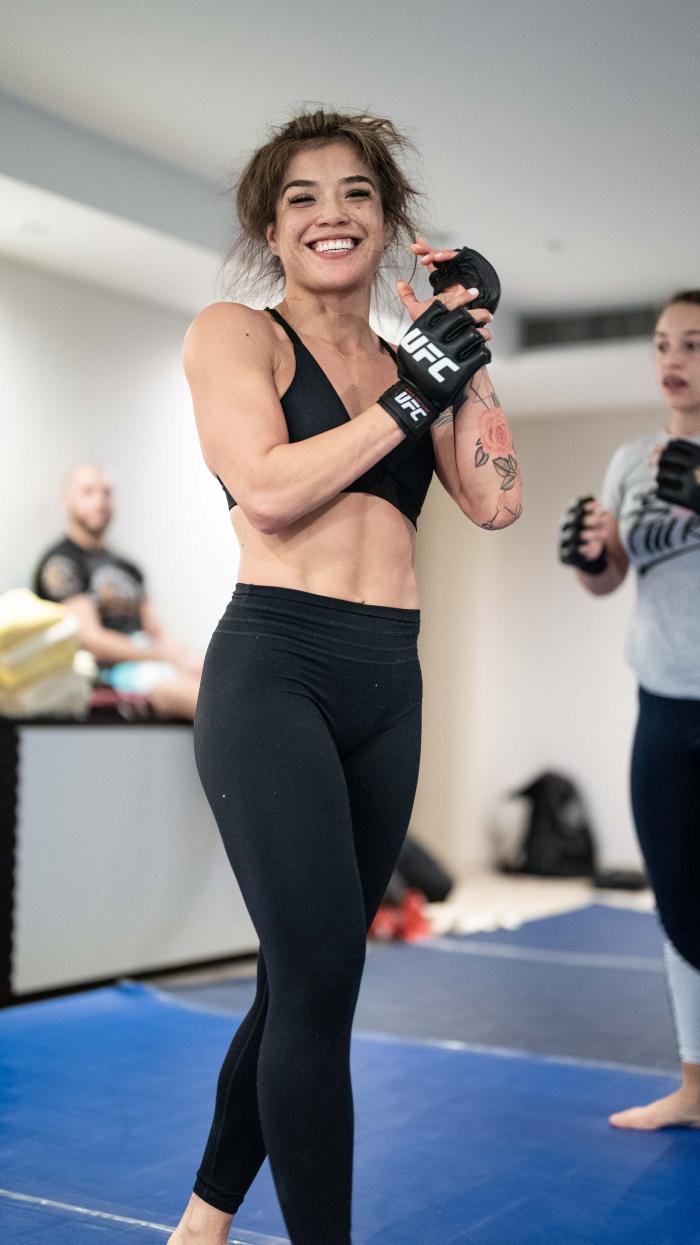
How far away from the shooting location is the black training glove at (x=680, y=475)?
2.50 metres

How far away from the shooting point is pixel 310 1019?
4.71ft

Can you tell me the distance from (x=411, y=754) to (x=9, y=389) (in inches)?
154

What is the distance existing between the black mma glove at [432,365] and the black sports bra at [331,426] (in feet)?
0.15

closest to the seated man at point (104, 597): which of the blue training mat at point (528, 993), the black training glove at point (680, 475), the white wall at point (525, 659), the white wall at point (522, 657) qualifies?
the white wall at point (525, 659)

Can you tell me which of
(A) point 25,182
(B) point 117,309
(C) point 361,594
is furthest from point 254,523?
(B) point 117,309

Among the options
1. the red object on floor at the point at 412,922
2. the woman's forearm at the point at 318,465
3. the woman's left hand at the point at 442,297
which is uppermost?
the woman's left hand at the point at 442,297

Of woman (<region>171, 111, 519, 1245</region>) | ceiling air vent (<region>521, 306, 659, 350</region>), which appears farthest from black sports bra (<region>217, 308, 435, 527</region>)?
ceiling air vent (<region>521, 306, 659, 350</region>)

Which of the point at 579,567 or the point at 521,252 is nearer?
the point at 579,567

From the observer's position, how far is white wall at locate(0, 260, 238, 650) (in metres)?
5.18

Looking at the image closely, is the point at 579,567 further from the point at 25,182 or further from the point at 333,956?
the point at 25,182

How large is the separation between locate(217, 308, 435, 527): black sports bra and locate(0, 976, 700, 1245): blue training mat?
1.11m

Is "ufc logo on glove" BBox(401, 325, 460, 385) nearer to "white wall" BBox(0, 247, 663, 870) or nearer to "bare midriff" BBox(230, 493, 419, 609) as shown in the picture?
"bare midriff" BBox(230, 493, 419, 609)

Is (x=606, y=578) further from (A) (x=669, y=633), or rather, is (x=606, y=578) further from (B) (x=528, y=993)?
(B) (x=528, y=993)

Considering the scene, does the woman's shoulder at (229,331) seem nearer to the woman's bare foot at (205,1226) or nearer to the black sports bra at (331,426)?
the black sports bra at (331,426)
